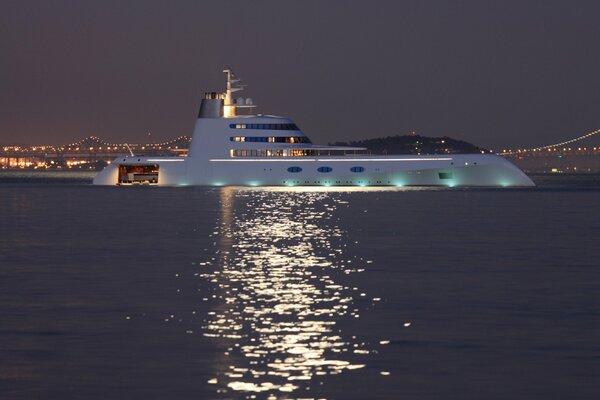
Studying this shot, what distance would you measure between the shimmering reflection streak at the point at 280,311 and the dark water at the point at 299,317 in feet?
0.14

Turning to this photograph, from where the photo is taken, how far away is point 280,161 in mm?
125938

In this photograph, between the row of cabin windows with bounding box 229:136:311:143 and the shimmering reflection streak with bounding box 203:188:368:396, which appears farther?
the row of cabin windows with bounding box 229:136:311:143

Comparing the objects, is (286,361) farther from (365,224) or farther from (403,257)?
(365,224)

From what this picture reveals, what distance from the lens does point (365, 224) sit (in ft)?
187

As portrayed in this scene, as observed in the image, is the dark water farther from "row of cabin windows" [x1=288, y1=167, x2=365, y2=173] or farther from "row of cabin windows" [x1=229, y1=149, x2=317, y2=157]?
"row of cabin windows" [x1=288, y1=167, x2=365, y2=173]

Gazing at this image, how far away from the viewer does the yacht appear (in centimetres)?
12500

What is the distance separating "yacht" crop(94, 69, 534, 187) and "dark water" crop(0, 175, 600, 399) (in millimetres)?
78804

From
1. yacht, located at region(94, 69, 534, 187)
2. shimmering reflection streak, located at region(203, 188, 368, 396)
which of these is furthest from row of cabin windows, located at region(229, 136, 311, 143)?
shimmering reflection streak, located at region(203, 188, 368, 396)

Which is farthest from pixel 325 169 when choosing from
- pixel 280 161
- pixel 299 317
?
pixel 299 317

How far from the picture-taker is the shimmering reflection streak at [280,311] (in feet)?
54.5

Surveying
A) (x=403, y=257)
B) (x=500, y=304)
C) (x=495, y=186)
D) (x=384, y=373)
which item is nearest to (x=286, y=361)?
(x=384, y=373)

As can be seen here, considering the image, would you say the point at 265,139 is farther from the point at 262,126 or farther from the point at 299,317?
the point at 299,317

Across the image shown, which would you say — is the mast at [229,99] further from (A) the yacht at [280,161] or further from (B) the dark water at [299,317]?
(B) the dark water at [299,317]

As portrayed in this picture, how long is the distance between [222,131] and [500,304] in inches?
4005
